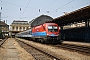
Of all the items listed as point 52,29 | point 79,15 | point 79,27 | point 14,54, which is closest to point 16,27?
point 79,27

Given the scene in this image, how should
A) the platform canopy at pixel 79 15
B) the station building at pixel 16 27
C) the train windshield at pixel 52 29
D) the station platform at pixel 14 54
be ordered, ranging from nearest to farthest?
1. the station platform at pixel 14 54
2. the platform canopy at pixel 79 15
3. the train windshield at pixel 52 29
4. the station building at pixel 16 27

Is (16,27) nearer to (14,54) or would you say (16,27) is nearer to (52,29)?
(52,29)

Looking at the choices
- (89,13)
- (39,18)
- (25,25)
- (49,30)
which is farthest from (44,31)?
(25,25)

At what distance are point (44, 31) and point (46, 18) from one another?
7827cm

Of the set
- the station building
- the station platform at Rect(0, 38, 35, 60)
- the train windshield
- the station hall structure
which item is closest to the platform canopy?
the station hall structure

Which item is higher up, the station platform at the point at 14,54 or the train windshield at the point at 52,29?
the train windshield at the point at 52,29

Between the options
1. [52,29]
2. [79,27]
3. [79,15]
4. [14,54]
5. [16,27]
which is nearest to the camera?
[14,54]

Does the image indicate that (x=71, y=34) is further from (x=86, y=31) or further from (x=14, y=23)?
(x=14, y=23)

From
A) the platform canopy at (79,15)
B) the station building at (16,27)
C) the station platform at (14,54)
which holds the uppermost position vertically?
the station building at (16,27)

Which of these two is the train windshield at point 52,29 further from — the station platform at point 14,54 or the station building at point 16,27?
the station building at point 16,27

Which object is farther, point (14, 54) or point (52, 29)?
point (52, 29)

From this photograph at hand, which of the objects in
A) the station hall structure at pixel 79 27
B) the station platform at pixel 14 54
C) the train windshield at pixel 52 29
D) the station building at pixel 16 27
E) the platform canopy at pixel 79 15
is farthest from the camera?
the station building at pixel 16 27

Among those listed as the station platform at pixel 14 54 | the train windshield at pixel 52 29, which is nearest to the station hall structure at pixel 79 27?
the train windshield at pixel 52 29

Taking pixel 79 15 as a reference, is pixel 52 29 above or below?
below
